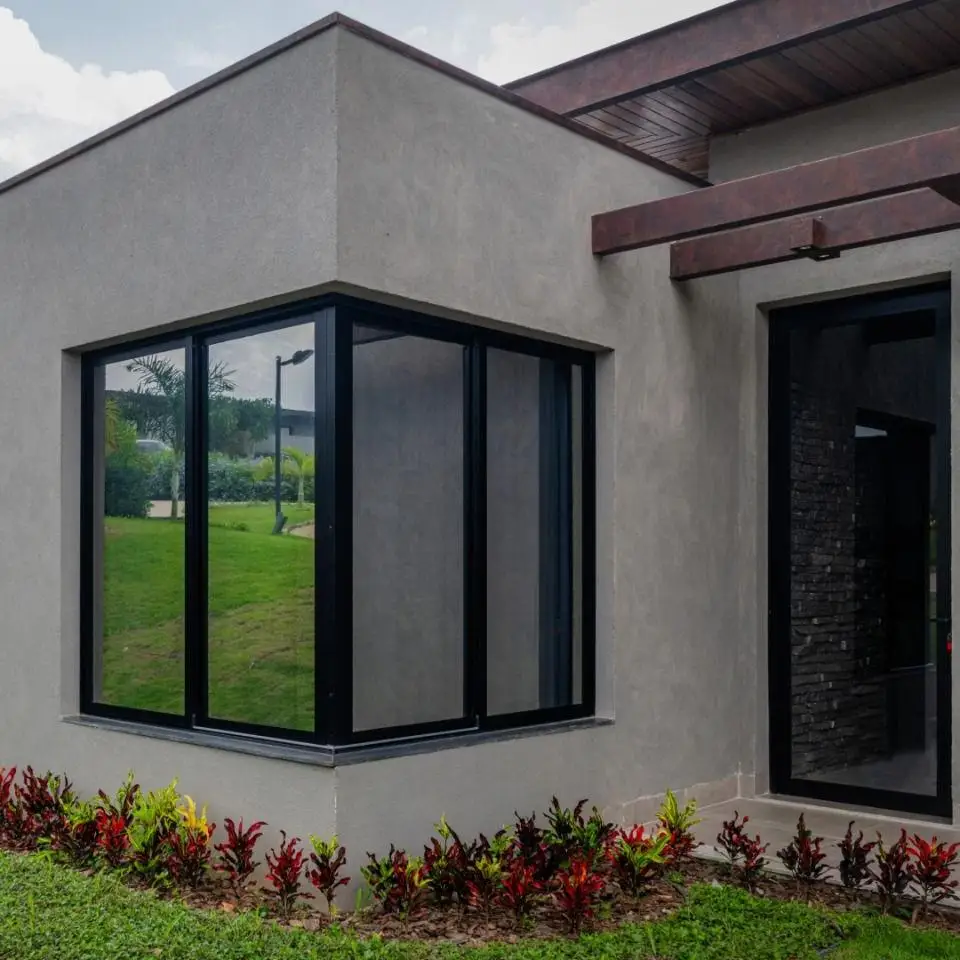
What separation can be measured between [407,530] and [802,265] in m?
3.12

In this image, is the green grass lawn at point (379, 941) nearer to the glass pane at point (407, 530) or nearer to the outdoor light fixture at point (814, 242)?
the glass pane at point (407, 530)

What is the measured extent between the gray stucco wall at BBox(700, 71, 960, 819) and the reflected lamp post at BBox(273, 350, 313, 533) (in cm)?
272

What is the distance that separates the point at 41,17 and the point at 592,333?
133 ft

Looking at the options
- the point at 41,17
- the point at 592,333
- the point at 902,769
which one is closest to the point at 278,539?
the point at 592,333

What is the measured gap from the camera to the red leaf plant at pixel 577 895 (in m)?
4.53

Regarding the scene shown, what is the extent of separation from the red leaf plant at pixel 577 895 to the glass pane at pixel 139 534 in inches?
84.9

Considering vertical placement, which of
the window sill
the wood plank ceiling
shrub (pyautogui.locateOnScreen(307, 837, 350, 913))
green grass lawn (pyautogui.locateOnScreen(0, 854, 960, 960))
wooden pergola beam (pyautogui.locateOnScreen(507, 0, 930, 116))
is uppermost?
wooden pergola beam (pyautogui.locateOnScreen(507, 0, 930, 116))

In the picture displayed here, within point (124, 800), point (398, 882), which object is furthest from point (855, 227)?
point (124, 800)

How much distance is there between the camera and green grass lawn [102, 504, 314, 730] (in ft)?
17.1

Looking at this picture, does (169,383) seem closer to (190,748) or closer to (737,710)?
(190,748)

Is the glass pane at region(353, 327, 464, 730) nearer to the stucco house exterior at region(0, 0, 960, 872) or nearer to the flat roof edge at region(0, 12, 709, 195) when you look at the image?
the stucco house exterior at region(0, 0, 960, 872)

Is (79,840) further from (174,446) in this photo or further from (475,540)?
Result: (475,540)

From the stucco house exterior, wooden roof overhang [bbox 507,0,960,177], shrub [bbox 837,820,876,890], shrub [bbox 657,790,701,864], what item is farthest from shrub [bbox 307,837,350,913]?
wooden roof overhang [bbox 507,0,960,177]

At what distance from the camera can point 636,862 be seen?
4.97 meters
